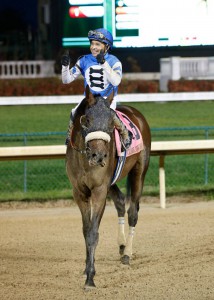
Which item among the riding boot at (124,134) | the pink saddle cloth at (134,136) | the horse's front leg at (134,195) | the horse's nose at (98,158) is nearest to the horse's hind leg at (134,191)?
the horse's front leg at (134,195)

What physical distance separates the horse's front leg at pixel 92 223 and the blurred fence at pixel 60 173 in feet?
14.6

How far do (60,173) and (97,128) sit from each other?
6.33m

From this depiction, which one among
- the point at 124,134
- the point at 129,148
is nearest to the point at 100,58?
the point at 124,134

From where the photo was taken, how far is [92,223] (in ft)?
26.8

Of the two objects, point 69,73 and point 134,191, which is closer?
point 69,73

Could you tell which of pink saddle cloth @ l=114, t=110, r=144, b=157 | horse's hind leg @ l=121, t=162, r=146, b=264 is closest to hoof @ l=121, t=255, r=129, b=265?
horse's hind leg @ l=121, t=162, r=146, b=264

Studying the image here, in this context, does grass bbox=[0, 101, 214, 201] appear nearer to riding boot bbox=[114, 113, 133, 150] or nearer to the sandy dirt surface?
the sandy dirt surface

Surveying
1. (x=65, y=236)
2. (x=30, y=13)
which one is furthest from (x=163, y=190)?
(x=30, y=13)

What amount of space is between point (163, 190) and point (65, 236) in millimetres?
2006

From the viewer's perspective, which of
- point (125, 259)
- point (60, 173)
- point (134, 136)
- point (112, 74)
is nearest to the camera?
point (112, 74)

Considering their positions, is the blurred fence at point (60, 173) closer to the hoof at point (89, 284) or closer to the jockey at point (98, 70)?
the jockey at point (98, 70)

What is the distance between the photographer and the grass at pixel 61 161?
43.4 ft

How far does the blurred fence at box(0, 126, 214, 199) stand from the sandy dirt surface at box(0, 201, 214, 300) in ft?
2.95

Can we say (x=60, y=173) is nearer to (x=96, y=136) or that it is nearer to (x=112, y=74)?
(x=112, y=74)
